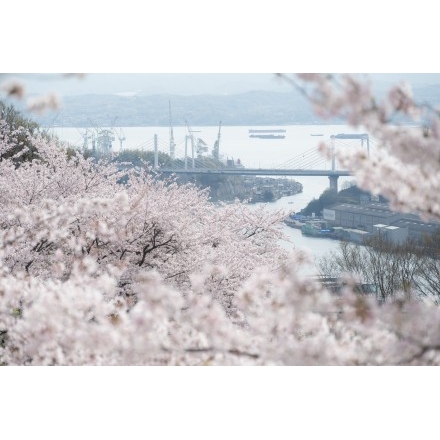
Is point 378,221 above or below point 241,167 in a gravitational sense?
below

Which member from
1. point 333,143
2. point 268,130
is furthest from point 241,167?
point 333,143

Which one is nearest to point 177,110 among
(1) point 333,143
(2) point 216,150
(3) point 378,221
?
(2) point 216,150

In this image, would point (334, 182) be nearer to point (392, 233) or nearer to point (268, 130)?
point (392, 233)

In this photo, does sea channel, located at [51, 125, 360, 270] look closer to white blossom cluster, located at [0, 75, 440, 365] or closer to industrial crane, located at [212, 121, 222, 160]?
industrial crane, located at [212, 121, 222, 160]

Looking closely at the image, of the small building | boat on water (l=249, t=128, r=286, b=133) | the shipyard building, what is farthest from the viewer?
boat on water (l=249, t=128, r=286, b=133)

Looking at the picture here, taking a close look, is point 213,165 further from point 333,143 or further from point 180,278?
point 333,143

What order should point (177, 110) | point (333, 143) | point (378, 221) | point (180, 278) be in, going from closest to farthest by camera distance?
point (333, 143)
point (378, 221)
point (180, 278)
point (177, 110)

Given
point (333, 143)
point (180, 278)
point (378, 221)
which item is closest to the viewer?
point (333, 143)

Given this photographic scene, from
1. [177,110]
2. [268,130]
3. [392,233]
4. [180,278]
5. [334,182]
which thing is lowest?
[180,278]

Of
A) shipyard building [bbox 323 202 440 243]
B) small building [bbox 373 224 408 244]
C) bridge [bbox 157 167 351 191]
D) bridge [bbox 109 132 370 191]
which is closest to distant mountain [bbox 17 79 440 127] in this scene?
bridge [bbox 109 132 370 191]

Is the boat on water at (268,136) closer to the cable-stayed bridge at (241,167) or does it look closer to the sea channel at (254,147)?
the sea channel at (254,147)

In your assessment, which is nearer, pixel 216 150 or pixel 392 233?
pixel 392 233
